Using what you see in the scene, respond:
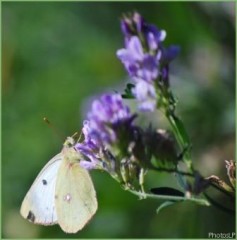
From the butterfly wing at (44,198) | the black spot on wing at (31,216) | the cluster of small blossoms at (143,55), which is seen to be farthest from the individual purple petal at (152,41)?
the black spot on wing at (31,216)

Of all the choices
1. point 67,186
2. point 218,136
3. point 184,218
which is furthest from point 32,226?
point 67,186

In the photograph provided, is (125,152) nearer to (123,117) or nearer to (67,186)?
(123,117)

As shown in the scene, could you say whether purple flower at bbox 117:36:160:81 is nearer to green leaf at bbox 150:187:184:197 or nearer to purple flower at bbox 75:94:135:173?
purple flower at bbox 75:94:135:173

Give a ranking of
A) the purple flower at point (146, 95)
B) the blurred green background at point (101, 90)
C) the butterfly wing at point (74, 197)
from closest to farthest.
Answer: the purple flower at point (146, 95)
the butterfly wing at point (74, 197)
the blurred green background at point (101, 90)

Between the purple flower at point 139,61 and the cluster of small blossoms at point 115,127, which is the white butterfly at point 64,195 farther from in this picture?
the purple flower at point 139,61

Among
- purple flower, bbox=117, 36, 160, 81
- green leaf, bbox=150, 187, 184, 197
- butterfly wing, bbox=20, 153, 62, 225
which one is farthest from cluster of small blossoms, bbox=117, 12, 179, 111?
butterfly wing, bbox=20, 153, 62, 225

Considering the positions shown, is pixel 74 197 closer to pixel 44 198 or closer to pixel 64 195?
pixel 64 195
